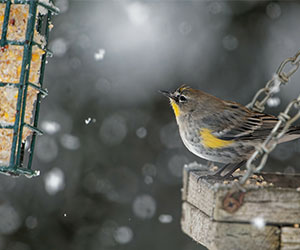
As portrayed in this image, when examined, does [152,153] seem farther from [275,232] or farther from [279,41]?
[275,232]

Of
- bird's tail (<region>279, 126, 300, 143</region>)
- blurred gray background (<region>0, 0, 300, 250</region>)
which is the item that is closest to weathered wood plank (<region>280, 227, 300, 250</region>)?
bird's tail (<region>279, 126, 300, 143</region>)

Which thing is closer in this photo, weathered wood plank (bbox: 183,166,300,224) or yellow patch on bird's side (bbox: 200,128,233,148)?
weathered wood plank (bbox: 183,166,300,224)

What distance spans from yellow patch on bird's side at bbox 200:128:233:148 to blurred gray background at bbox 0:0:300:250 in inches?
89.1

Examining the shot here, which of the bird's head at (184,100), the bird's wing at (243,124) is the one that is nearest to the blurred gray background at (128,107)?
the bird's head at (184,100)

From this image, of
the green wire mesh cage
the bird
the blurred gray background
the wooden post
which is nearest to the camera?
the wooden post

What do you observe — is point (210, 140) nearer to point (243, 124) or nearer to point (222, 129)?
point (222, 129)

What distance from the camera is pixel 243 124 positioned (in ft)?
12.4

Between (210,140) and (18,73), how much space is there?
143 centimetres

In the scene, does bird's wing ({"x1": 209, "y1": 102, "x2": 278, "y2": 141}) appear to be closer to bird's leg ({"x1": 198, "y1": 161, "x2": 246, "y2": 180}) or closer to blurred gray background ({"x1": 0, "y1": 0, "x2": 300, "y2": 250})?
bird's leg ({"x1": 198, "y1": 161, "x2": 246, "y2": 180})

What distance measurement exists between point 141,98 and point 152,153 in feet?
2.23

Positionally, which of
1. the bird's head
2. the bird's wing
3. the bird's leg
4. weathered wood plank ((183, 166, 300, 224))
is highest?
the bird's head

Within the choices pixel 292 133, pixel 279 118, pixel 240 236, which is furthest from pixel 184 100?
pixel 240 236

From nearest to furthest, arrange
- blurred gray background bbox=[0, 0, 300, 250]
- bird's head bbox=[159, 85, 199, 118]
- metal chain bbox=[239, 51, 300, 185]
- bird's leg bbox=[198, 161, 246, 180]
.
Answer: metal chain bbox=[239, 51, 300, 185], bird's leg bbox=[198, 161, 246, 180], bird's head bbox=[159, 85, 199, 118], blurred gray background bbox=[0, 0, 300, 250]

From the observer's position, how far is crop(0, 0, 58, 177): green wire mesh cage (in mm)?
3232
